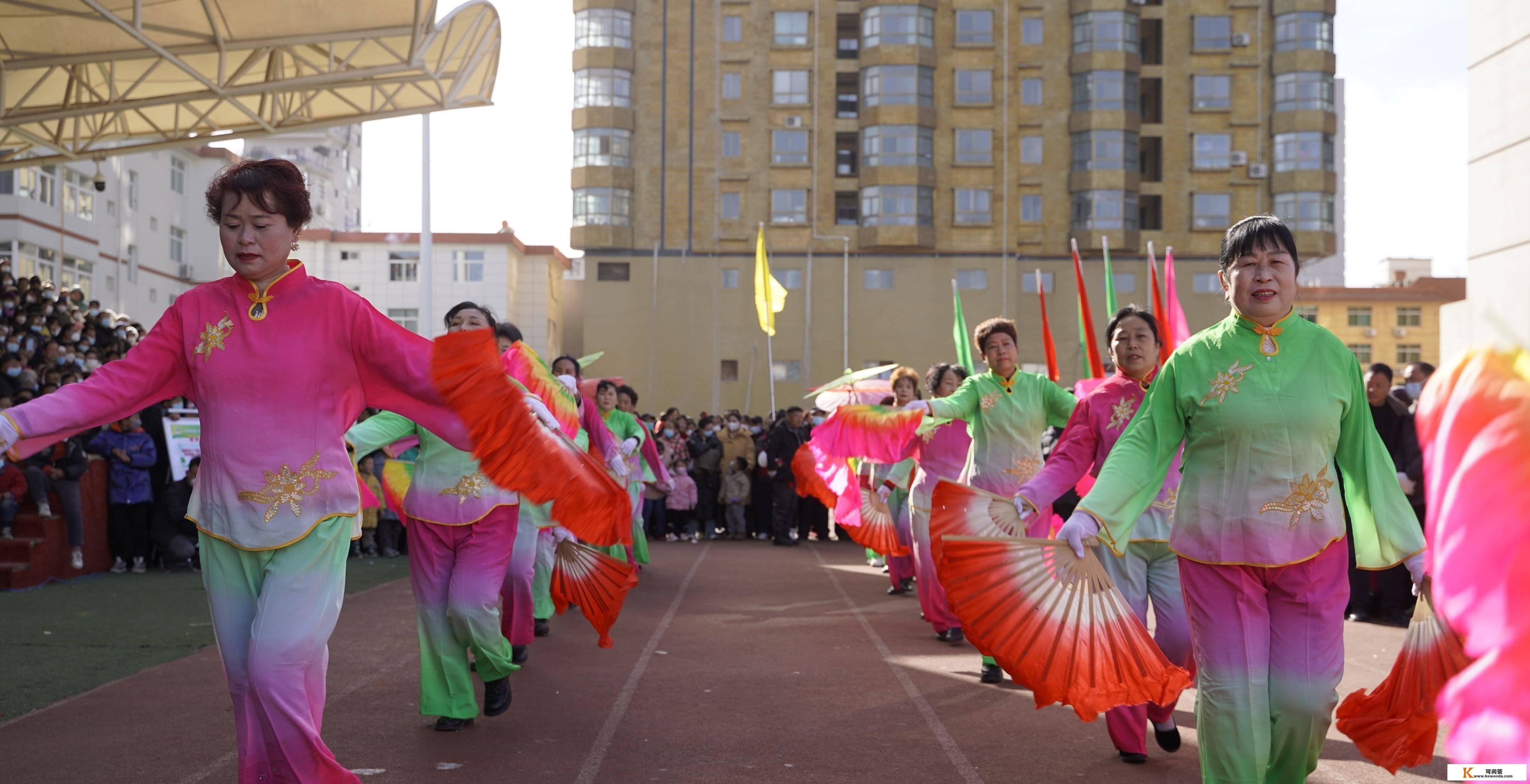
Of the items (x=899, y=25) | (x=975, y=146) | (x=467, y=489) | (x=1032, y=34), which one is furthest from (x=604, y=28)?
(x=467, y=489)

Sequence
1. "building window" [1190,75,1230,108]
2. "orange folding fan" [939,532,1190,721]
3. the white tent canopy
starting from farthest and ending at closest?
"building window" [1190,75,1230,108] < the white tent canopy < "orange folding fan" [939,532,1190,721]

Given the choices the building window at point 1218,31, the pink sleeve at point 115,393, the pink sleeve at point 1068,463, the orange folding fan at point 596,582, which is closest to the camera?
the pink sleeve at point 115,393

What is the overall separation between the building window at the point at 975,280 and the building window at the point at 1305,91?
42.5ft

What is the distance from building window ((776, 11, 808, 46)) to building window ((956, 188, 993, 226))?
825 cm

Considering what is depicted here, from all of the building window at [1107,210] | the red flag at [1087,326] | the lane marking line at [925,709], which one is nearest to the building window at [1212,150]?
the building window at [1107,210]

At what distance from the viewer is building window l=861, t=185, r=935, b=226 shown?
160 ft

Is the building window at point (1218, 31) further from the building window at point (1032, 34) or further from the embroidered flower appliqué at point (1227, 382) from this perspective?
the embroidered flower appliqué at point (1227, 382)

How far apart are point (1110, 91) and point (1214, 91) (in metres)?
4.52

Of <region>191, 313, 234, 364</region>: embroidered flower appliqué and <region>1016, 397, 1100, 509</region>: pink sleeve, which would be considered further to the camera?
<region>1016, 397, 1100, 509</region>: pink sleeve

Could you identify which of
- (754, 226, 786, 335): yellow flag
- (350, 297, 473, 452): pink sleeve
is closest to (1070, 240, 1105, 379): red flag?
(754, 226, 786, 335): yellow flag

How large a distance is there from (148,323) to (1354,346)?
59.4 meters

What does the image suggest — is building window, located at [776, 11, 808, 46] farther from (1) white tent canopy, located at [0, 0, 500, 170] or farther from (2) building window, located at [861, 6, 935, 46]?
(1) white tent canopy, located at [0, 0, 500, 170]

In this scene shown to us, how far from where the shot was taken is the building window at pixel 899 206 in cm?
4862

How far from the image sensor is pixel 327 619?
3.93m
